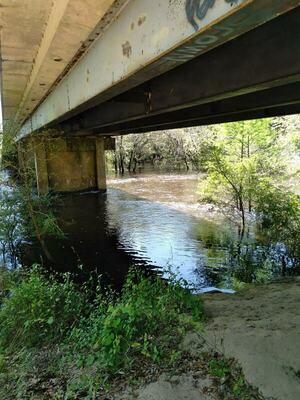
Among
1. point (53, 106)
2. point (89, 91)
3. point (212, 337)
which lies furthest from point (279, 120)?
point (212, 337)

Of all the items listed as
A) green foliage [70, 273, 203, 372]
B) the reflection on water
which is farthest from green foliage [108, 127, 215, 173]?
green foliage [70, 273, 203, 372]

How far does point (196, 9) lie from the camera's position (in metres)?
2.28

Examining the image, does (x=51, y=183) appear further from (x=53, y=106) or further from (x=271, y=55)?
(x=271, y=55)

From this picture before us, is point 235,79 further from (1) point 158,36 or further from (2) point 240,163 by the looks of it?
(2) point 240,163

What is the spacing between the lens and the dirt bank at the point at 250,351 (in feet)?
8.09

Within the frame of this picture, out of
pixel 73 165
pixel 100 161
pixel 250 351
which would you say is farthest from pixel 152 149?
pixel 250 351

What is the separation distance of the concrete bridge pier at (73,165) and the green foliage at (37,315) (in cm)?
1288

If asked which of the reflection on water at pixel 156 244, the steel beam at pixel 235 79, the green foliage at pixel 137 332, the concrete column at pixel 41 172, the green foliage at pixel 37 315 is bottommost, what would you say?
the reflection on water at pixel 156 244

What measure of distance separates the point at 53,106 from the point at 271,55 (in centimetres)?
623

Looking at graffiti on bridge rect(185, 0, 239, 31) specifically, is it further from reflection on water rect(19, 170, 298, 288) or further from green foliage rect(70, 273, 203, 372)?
reflection on water rect(19, 170, 298, 288)

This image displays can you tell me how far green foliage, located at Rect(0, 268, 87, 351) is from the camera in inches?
145

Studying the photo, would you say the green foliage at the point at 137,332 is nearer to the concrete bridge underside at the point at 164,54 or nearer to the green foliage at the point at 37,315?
the green foliage at the point at 37,315

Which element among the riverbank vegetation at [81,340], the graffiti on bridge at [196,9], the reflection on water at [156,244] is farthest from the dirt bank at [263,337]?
the graffiti on bridge at [196,9]

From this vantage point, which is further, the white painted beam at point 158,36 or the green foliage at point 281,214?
the green foliage at point 281,214
